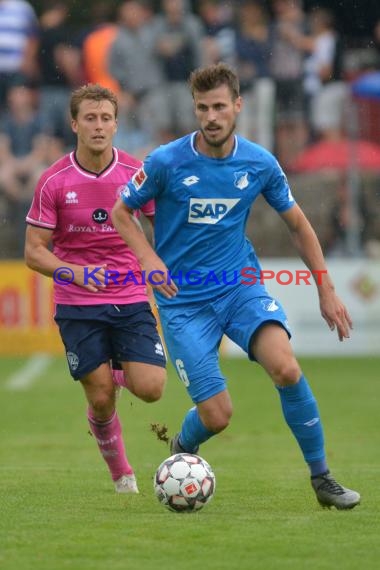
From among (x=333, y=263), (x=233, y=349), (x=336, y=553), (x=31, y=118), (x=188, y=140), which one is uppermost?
(x=188, y=140)

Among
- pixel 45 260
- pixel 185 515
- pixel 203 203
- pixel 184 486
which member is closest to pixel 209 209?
pixel 203 203

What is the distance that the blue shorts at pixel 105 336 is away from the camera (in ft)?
25.6

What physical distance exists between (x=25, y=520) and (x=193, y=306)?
5.21ft

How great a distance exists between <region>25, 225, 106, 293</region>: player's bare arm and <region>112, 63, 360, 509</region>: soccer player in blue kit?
0.43 meters

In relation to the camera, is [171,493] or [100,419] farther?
[100,419]

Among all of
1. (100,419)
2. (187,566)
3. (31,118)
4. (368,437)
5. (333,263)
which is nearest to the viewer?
(187,566)

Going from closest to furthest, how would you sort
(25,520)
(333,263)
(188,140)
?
1. (25,520)
2. (188,140)
3. (333,263)

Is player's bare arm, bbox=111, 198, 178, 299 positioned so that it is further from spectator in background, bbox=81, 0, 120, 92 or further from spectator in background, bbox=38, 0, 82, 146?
spectator in background, bbox=38, 0, 82, 146

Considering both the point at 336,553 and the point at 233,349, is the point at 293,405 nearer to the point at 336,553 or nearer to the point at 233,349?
the point at 336,553

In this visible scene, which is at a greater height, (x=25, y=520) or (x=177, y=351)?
(x=177, y=351)

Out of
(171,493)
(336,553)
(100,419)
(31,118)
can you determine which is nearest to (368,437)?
(100,419)

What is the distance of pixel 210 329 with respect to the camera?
7398 millimetres

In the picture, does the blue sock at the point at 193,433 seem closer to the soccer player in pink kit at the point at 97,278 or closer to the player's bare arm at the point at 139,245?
the soccer player in pink kit at the point at 97,278

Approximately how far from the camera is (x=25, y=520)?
22.0 feet
